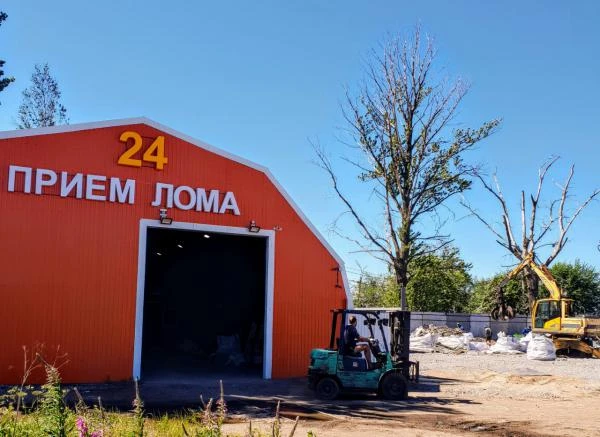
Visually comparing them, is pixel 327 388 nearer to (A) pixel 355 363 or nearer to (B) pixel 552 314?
(A) pixel 355 363

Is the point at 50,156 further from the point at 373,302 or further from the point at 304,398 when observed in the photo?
the point at 373,302

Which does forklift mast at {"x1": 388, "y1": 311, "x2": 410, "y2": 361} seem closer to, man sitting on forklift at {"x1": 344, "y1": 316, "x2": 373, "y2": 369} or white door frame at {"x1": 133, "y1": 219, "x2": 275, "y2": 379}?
man sitting on forklift at {"x1": 344, "y1": 316, "x2": 373, "y2": 369}

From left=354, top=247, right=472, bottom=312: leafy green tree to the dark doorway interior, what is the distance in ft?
58.1

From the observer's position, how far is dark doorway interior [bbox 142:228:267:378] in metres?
23.6

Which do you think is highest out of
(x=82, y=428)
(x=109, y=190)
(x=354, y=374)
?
(x=109, y=190)

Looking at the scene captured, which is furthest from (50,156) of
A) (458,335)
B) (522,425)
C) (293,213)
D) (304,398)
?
(458,335)

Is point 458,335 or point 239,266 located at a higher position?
point 239,266

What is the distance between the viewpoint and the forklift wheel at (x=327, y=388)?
15711 mm

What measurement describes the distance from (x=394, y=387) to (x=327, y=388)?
1704mm

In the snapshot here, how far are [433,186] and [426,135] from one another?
2.37 m

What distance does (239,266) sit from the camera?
24938mm

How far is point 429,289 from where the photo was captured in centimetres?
4609

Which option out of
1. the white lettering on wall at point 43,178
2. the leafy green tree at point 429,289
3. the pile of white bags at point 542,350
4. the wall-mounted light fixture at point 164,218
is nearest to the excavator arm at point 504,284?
the pile of white bags at point 542,350

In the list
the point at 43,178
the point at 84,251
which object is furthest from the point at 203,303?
the point at 43,178
